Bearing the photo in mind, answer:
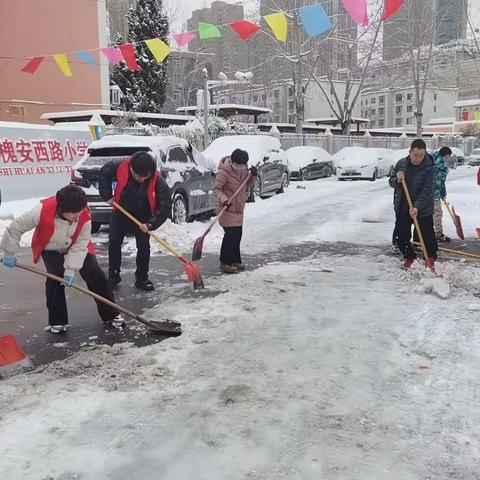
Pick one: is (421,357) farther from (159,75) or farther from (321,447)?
(159,75)

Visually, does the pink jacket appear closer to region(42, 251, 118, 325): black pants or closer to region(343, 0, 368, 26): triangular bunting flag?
region(42, 251, 118, 325): black pants

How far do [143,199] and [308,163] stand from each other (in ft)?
54.8

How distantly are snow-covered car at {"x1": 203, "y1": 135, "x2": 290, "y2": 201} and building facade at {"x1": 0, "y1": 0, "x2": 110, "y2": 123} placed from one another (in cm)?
1123

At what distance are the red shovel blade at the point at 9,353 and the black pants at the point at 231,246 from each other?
3435 millimetres

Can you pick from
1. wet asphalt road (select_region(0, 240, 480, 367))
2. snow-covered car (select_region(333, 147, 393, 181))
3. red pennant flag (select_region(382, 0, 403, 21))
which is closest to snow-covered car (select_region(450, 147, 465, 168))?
snow-covered car (select_region(333, 147, 393, 181))

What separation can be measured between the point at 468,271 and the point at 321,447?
4598 mm

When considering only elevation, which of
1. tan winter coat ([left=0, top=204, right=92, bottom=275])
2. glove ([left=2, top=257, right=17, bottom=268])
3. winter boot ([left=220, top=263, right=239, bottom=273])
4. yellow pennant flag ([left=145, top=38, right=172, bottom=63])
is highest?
yellow pennant flag ([left=145, top=38, right=172, bottom=63])

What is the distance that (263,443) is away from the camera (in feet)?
9.89

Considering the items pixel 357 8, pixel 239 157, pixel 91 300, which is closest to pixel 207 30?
pixel 357 8

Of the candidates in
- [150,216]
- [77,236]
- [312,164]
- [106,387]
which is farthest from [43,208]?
[312,164]

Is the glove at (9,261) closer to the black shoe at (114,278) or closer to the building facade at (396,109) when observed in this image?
the black shoe at (114,278)

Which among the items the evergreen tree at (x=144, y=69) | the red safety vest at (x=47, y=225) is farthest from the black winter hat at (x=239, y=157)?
the evergreen tree at (x=144, y=69)

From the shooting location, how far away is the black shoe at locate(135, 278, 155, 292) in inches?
248

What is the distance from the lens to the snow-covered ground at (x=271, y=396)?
9.33ft
